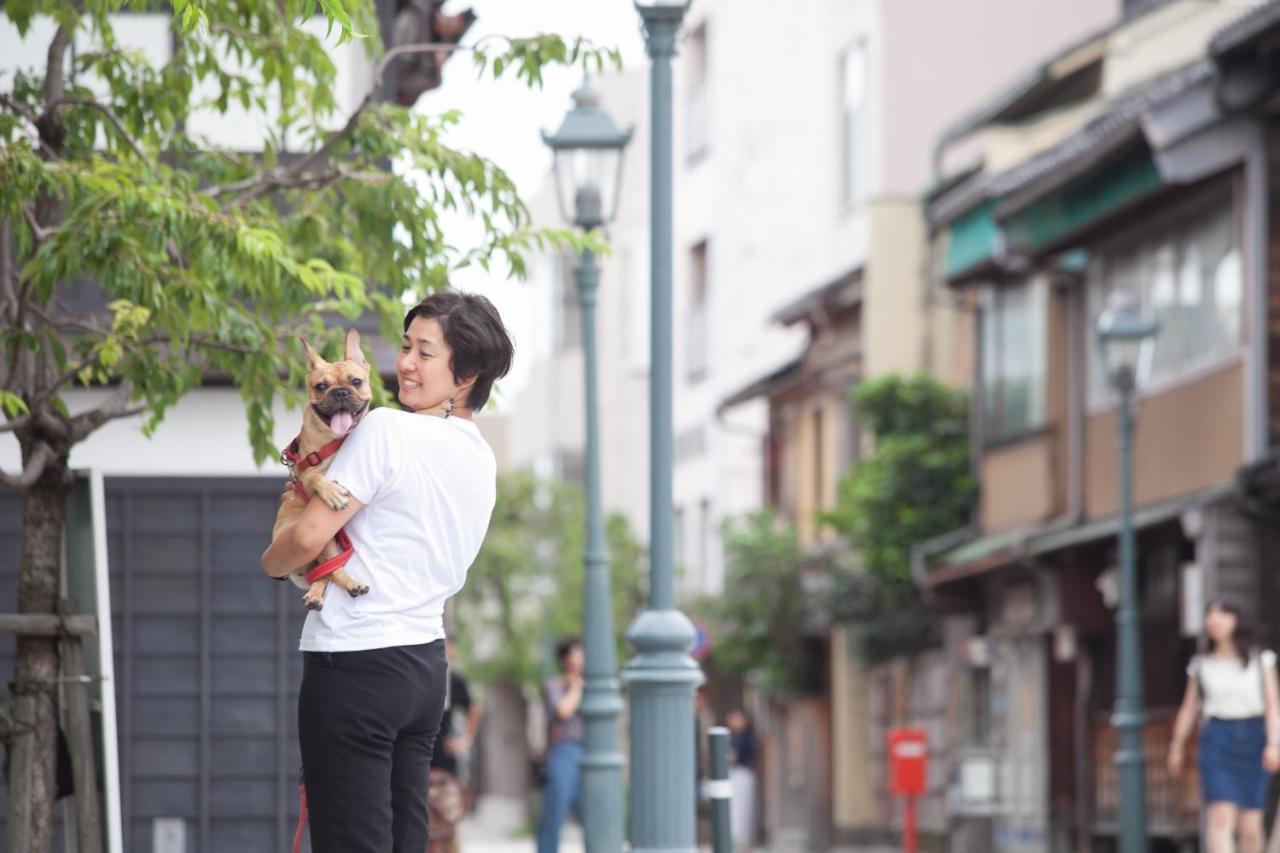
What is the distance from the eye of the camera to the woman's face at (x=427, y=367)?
6.66 meters

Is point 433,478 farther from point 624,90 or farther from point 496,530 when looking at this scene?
point 624,90

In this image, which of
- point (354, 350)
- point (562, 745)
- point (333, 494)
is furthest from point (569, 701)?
point (333, 494)

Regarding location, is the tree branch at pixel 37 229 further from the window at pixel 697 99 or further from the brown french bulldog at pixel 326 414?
the window at pixel 697 99

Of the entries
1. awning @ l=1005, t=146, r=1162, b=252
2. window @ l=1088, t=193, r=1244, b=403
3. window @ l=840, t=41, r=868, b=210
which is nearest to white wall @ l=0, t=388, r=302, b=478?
window @ l=1088, t=193, r=1244, b=403

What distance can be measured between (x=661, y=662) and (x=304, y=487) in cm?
568

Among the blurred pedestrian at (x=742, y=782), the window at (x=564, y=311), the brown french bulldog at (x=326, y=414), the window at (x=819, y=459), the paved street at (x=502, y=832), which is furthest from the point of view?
the window at (x=564, y=311)

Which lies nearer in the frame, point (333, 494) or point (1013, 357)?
point (333, 494)

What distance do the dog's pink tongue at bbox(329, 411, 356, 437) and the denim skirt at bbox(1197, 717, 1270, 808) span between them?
1124 cm

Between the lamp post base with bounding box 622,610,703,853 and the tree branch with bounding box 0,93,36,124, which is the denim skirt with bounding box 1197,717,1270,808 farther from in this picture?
the tree branch with bounding box 0,93,36,124

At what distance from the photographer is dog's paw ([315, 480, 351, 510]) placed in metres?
6.37

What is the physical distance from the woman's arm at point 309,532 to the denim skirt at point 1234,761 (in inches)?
449

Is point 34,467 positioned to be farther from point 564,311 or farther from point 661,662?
point 564,311

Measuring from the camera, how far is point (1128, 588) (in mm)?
22188

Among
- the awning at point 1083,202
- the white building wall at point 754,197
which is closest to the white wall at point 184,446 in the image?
the awning at point 1083,202
